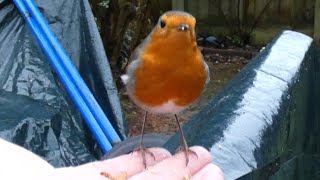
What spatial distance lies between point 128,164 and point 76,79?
128cm

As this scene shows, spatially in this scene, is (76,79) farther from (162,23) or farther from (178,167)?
(162,23)

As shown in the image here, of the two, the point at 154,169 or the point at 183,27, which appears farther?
the point at 154,169

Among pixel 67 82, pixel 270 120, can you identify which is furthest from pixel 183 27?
pixel 67 82

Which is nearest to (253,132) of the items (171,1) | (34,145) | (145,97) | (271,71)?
(145,97)

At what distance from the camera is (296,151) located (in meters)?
2.13

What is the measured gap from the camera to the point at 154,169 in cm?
147

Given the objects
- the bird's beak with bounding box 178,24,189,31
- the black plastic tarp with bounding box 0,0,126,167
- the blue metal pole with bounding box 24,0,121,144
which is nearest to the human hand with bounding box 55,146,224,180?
the bird's beak with bounding box 178,24,189,31

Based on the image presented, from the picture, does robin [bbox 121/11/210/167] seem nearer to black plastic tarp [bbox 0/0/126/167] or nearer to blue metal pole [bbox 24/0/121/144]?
black plastic tarp [bbox 0/0/126/167]

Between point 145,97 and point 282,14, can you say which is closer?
point 145,97

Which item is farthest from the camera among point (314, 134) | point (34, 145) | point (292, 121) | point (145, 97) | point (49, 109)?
point (49, 109)

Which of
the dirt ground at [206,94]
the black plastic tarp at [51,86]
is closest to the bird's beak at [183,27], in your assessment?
the black plastic tarp at [51,86]

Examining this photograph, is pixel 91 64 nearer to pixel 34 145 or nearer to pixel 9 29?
pixel 9 29

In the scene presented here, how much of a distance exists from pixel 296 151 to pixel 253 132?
1.66ft

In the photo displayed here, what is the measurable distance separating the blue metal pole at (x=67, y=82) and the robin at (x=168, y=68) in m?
1.28
